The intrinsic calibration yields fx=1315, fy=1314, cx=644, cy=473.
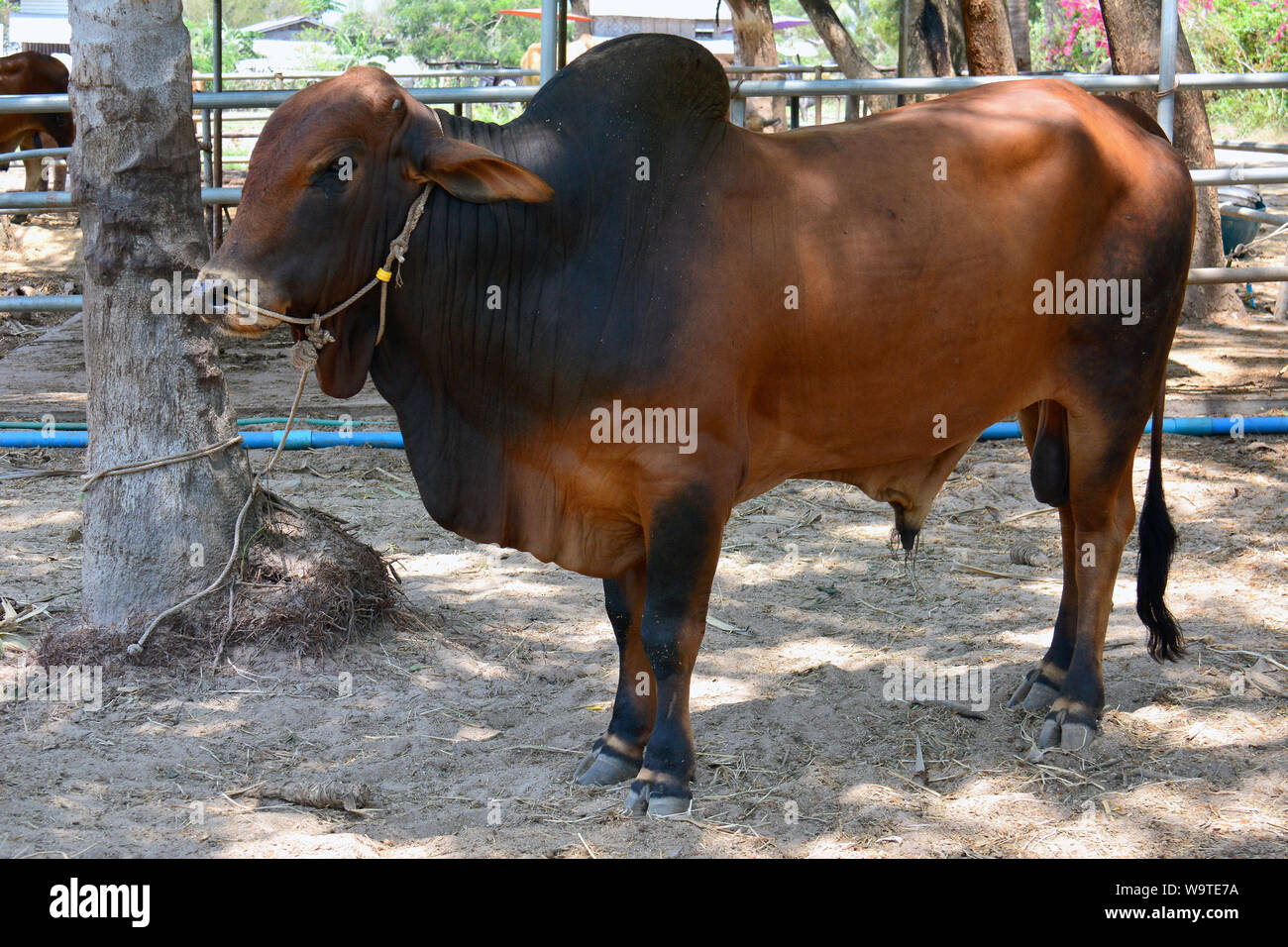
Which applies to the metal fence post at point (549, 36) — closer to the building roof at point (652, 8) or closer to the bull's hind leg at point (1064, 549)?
the bull's hind leg at point (1064, 549)

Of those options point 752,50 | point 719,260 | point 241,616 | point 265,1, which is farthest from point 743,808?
point 265,1

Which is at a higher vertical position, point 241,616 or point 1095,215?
point 1095,215

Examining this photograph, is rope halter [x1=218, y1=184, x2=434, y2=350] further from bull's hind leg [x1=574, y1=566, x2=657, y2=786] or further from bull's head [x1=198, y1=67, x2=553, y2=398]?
bull's hind leg [x1=574, y1=566, x2=657, y2=786]

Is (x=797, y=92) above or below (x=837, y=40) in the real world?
below

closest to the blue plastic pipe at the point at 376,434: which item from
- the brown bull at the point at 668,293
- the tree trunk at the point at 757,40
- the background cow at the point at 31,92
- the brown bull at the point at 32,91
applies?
the brown bull at the point at 668,293

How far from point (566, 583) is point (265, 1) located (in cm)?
8229

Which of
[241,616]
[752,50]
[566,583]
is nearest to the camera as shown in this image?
[241,616]

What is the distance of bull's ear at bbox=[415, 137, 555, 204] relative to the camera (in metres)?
3.02

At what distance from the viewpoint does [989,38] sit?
746 cm

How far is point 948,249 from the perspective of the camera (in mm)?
3445

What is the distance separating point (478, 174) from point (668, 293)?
0.53m

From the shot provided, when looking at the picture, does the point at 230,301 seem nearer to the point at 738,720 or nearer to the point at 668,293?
the point at 668,293

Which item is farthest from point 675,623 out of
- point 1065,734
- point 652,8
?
point 652,8

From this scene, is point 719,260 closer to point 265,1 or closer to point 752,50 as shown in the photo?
point 752,50
